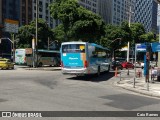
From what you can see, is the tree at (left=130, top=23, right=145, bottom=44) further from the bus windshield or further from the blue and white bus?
the bus windshield

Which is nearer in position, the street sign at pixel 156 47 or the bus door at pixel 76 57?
the street sign at pixel 156 47

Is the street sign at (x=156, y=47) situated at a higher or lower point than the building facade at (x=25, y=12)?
lower

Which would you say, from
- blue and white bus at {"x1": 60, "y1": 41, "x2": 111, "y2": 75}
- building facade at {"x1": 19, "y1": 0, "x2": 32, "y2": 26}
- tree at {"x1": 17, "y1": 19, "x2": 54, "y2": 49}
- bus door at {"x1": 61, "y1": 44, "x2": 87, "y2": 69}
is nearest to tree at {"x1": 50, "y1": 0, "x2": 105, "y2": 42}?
blue and white bus at {"x1": 60, "y1": 41, "x2": 111, "y2": 75}

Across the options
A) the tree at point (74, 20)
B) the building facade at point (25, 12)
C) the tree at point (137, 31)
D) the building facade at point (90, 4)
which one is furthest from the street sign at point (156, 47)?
the building facade at point (90, 4)

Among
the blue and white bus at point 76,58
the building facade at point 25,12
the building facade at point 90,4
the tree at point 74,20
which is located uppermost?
the building facade at point 90,4

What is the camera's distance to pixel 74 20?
147 ft

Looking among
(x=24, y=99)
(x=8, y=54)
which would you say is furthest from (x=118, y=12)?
(x=24, y=99)

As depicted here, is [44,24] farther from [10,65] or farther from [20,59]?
[10,65]

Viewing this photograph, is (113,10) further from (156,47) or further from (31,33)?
(156,47)

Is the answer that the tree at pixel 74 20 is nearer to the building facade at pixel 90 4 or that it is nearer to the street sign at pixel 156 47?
the street sign at pixel 156 47

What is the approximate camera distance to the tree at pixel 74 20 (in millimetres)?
44000

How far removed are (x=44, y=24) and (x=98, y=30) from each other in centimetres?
3534

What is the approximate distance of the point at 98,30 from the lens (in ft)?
159

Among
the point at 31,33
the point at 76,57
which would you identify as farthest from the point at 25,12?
the point at 76,57
